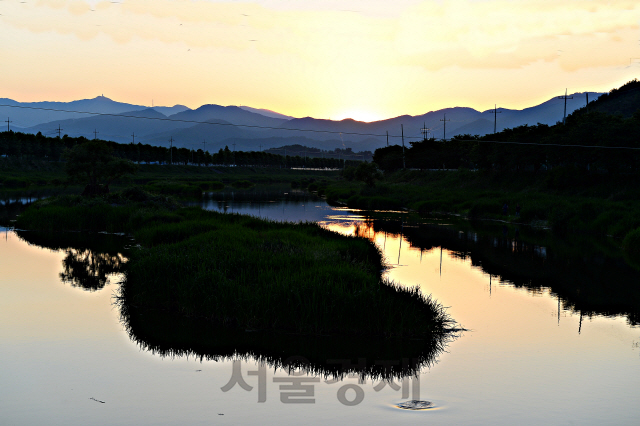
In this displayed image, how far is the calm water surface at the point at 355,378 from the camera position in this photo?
34.2 feet

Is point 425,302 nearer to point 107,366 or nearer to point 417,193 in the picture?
point 107,366

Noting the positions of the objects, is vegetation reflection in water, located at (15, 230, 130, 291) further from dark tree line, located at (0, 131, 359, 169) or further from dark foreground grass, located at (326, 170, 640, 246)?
dark tree line, located at (0, 131, 359, 169)

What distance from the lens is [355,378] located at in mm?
12500

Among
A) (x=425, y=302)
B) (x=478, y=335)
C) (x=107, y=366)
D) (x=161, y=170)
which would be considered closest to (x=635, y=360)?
(x=478, y=335)

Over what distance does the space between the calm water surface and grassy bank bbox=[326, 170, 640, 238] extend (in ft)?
59.5

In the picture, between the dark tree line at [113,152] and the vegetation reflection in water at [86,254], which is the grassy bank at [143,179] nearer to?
the dark tree line at [113,152]

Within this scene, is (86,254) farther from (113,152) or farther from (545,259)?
(113,152)

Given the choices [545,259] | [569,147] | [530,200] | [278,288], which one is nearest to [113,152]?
[530,200]

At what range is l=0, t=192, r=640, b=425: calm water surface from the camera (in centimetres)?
1044

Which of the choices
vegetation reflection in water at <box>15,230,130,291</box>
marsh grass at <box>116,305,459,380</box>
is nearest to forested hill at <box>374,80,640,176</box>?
marsh grass at <box>116,305,459,380</box>

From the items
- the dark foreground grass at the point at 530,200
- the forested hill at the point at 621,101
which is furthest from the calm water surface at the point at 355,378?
the forested hill at the point at 621,101

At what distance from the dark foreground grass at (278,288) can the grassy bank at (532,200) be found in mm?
24370

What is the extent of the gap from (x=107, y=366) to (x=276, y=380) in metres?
4.63

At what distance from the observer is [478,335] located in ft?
53.4
